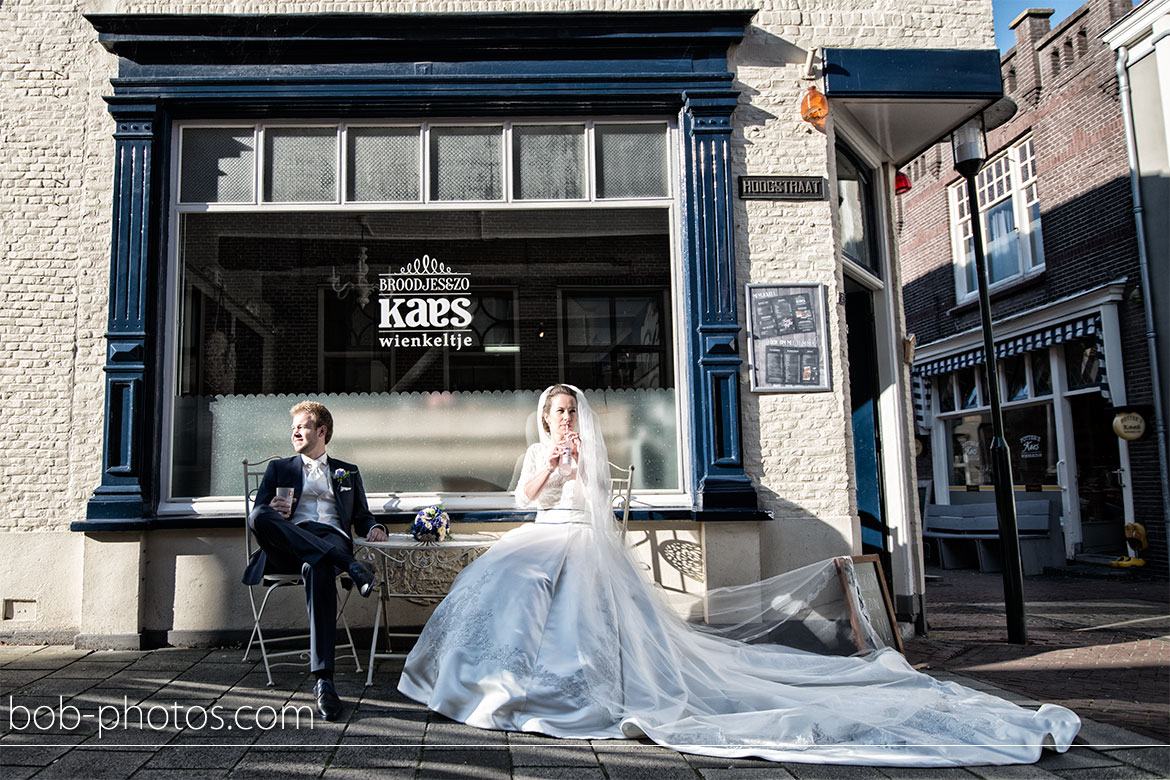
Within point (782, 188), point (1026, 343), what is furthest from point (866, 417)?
point (1026, 343)

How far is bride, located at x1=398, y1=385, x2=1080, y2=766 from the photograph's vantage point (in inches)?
136

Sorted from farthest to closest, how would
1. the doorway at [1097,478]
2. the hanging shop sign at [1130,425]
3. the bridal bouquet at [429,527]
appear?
the doorway at [1097,478] < the hanging shop sign at [1130,425] < the bridal bouquet at [429,527]

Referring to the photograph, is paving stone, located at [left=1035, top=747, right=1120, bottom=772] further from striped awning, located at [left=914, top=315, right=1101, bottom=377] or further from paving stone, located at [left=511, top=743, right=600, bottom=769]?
→ striped awning, located at [left=914, top=315, right=1101, bottom=377]

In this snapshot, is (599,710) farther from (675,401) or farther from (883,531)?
(883,531)

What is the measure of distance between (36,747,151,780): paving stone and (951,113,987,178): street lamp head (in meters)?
6.66

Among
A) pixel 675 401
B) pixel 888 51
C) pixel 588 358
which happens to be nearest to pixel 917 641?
pixel 675 401

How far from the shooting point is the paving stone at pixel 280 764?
10.4 feet

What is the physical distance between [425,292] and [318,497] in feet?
6.60

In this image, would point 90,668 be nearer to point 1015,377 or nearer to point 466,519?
point 466,519

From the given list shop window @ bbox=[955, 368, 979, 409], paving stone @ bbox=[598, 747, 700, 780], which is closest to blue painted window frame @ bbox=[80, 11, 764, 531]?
paving stone @ bbox=[598, 747, 700, 780]

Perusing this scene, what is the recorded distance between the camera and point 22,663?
5.06m

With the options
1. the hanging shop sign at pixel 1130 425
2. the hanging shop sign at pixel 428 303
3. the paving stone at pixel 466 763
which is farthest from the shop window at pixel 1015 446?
the paving stone at pixel 466 763

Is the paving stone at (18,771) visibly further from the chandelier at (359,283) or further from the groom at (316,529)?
the chandelier at (359,283)

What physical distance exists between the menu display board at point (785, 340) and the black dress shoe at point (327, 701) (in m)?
3.53
